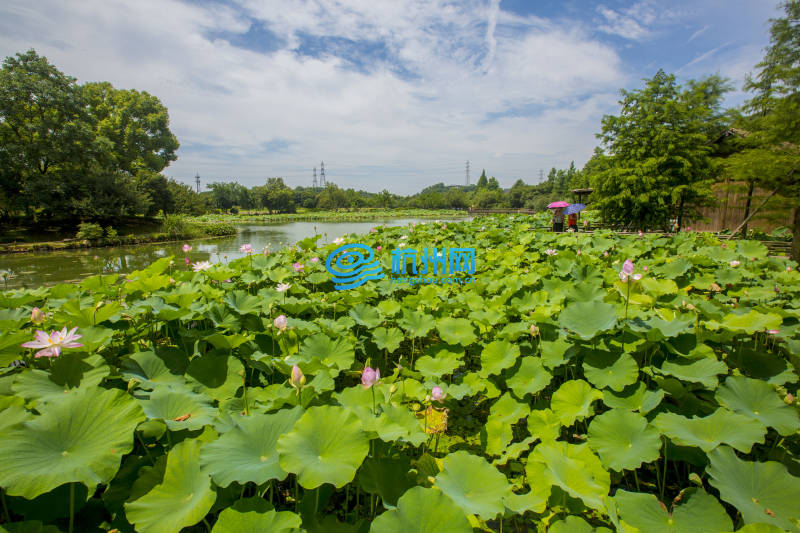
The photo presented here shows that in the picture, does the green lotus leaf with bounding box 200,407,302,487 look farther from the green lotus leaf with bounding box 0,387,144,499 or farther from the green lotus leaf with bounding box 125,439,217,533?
the green lotus leaf with bounding box 0,387,144,499

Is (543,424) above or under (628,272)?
under

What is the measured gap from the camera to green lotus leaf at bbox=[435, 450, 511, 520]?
915mm

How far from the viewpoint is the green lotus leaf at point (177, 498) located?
2.61 feet

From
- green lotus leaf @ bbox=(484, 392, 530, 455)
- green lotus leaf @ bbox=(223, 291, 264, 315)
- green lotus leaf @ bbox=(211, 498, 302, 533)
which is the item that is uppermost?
green lotus leaf @ bbox=(223, 291, 264, 315)

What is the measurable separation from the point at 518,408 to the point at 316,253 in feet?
10.8

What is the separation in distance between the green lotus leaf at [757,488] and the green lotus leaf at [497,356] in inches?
32.8

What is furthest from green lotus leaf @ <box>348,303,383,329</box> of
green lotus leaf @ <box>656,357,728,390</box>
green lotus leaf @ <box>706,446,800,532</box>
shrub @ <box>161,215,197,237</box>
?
shrub @ <box>161,215,197,237</box>

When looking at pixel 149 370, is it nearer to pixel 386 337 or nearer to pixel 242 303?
pixel 242 303

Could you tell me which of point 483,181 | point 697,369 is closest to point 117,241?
point 697,369

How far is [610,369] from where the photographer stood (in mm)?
1488

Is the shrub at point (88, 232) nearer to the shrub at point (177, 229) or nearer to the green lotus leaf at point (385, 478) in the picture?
the shrub at point (177, 229)

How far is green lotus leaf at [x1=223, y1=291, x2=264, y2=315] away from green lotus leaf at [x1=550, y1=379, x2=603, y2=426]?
1.66m

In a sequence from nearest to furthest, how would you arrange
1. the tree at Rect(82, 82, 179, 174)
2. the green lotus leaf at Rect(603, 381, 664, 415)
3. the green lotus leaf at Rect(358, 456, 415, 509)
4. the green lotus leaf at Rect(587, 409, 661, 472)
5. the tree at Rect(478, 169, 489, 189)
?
the green lotus leaf at Rect(358, 456, 415, 509) < the green lotus leaf at Rect(587, 409, 661, 472) < the green lotus leaf at Rect(603, 381, 664, 415) < the tree at Rect(82, 82, 179, 174) < the tree at Rect(478, 169, 489, 189)

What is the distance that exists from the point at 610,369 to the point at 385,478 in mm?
1100
